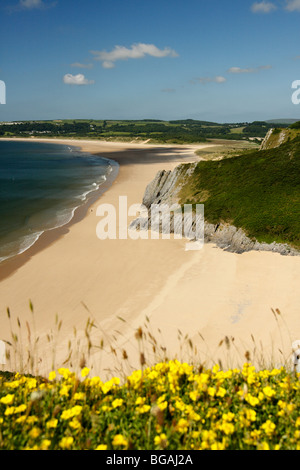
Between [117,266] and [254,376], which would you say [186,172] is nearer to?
[117,266]

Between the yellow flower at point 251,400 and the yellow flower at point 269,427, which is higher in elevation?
the yellow flower at point 251,400

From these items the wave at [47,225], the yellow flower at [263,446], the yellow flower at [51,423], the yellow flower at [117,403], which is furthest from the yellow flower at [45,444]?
the wave at [47,225]

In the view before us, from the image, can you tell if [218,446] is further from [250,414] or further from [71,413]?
[71,413]

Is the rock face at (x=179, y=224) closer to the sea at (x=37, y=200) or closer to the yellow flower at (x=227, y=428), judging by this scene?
the sea at (x=37, y=200)

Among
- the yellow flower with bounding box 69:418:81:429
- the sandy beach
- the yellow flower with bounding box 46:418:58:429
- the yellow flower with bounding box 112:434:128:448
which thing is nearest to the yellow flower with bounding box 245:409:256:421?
the yellow flower with bounding box 112:434:128:448

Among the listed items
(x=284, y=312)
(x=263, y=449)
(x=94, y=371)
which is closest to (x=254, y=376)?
(x=263, y=449)
